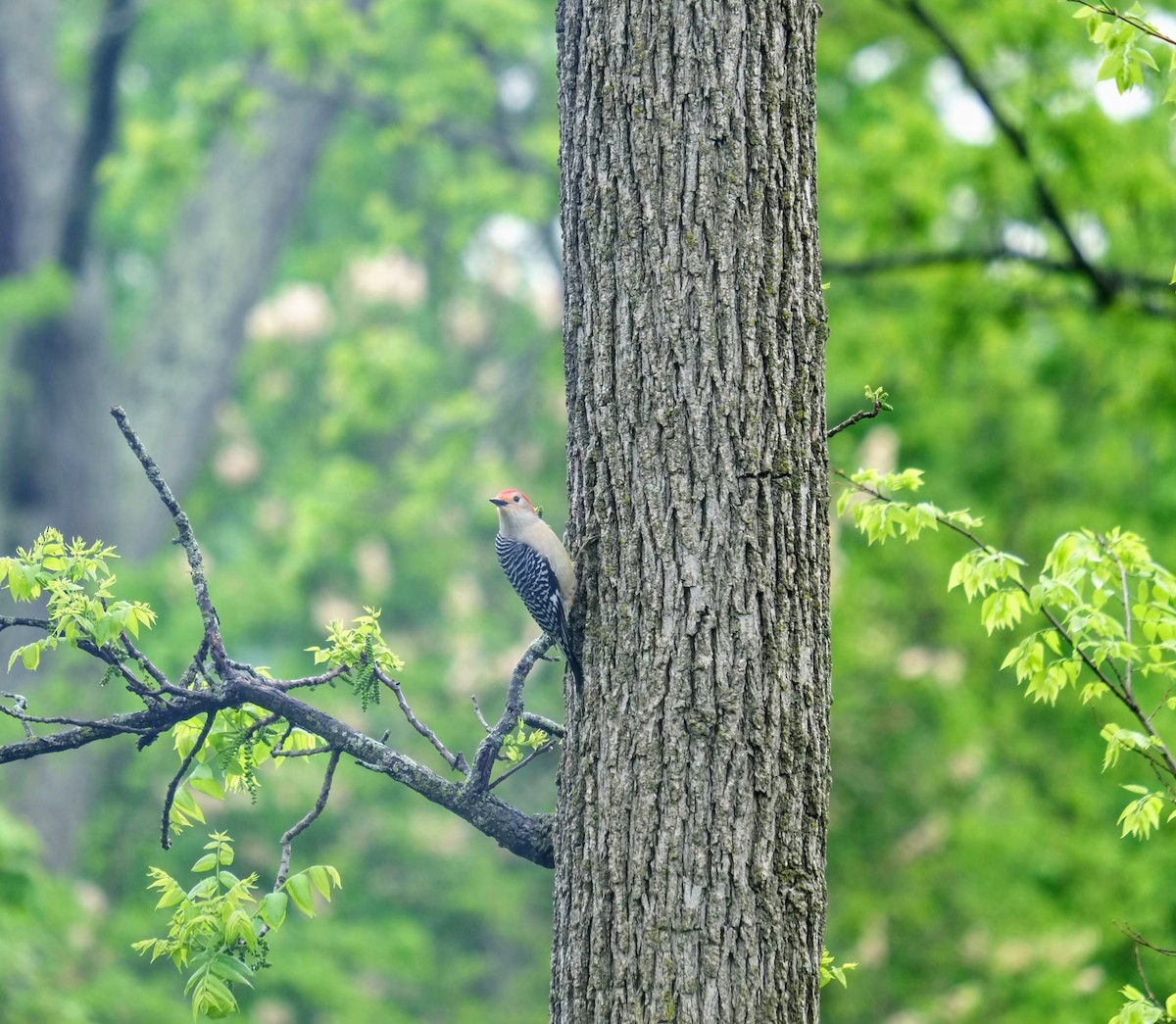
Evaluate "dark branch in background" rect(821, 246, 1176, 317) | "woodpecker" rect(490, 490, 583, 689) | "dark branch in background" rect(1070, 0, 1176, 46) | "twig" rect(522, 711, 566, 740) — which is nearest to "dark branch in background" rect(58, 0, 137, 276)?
"dark branch in background" rect(821, 246, 1176, 317)

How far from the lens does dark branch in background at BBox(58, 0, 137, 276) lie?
1034cm

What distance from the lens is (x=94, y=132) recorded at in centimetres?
1050

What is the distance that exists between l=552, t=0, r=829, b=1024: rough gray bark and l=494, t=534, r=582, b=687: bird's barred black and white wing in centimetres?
8

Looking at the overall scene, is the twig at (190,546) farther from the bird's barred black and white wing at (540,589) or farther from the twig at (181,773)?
the bird's barred black and white wing at (540,589)

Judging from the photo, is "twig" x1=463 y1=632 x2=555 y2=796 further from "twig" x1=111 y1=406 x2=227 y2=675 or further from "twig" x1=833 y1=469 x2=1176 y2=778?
"twig" x1=833 y1=469 x2=1176 y2=778

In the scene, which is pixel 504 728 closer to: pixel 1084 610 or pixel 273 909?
pixel 273 909

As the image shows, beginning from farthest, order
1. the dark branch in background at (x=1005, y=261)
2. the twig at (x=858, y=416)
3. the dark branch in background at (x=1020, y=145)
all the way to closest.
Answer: the dark branch in background at (x=1005, y=261) < the dark branch in background at (x=1020, y=145) < the twig at (x=858, y=416)

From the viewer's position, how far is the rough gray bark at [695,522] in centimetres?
299

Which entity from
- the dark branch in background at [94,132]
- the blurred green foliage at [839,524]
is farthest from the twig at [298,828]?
the dark branch in background at [94,132]

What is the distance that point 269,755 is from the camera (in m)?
3.57

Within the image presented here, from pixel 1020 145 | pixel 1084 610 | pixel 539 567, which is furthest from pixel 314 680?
pixel 1020 145

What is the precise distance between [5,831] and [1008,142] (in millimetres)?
7201

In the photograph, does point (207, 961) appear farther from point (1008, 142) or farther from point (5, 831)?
point (1008, 142)

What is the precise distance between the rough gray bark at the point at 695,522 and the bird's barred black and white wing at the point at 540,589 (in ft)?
0.25
